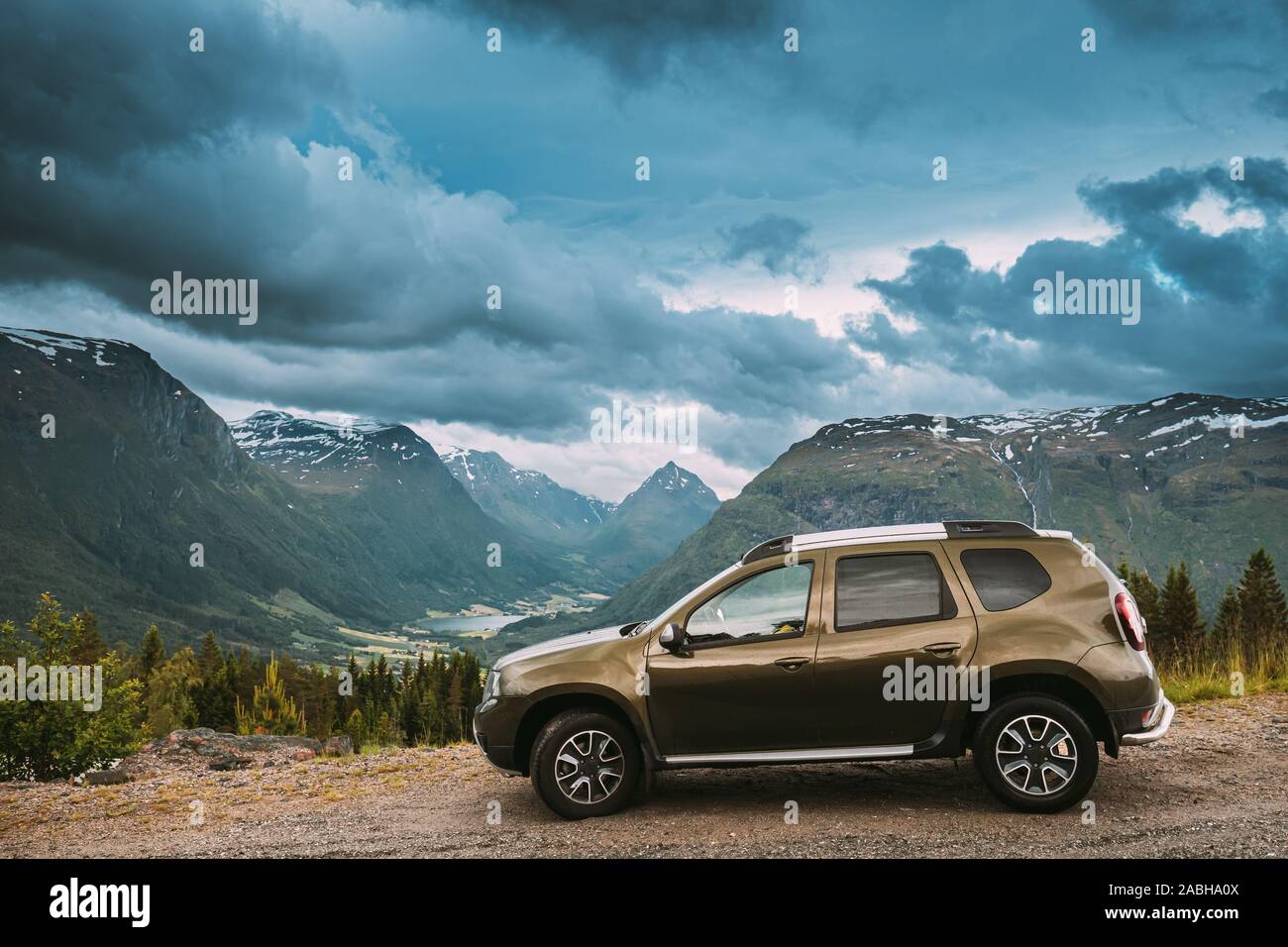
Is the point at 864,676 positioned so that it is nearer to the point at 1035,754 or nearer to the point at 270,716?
the point at 1035,754

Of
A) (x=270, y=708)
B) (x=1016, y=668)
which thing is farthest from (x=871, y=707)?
(x=270, y=708)

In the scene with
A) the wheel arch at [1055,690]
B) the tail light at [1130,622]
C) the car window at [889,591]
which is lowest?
the wheel arch at [1055,690]

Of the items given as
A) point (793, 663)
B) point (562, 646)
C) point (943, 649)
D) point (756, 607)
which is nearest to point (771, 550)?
point (756, 607)

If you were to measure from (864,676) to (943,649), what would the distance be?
670 millimetres

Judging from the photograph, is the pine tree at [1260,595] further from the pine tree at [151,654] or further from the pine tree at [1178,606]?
the pine tree at [151,654]

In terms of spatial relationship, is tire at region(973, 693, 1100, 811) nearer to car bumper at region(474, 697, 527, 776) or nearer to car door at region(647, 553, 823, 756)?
car door at region(647, 553, 823, 756)

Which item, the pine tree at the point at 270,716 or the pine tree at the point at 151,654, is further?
the pine tree at the point at 151,654

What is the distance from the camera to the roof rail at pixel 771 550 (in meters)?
7.80

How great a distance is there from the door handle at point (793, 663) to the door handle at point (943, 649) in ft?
3.16

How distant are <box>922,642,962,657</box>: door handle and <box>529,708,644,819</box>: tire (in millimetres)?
2514

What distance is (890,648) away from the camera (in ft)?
24.2

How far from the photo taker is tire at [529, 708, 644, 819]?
299 inches

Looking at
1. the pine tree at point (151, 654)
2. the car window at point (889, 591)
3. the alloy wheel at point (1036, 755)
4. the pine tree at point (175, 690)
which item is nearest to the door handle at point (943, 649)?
the car window at point (889, 591)
